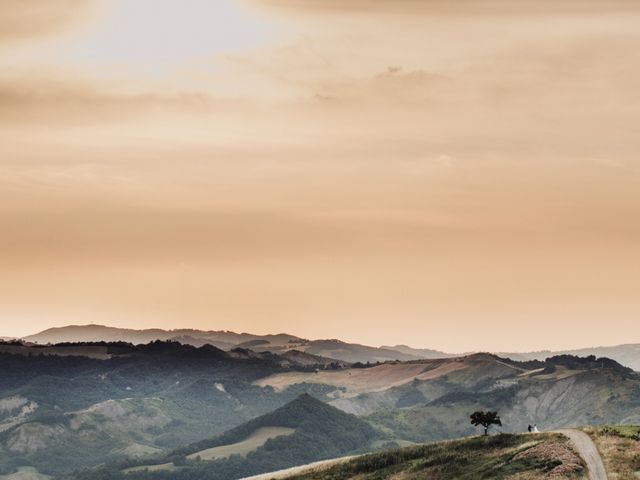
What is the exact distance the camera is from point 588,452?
525ft

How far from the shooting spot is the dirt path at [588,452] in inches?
5733

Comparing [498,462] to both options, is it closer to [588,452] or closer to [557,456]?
[588,452]

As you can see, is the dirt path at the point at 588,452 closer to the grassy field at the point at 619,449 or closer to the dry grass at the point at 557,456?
the grassy field at the point at 619,449

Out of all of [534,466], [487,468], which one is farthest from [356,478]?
[534,466]

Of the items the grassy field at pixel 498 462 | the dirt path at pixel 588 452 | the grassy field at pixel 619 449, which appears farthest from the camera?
the grassy field at pixel 498 462

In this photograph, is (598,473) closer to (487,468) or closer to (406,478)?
(487,468)

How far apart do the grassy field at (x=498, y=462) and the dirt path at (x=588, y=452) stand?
1374 mm

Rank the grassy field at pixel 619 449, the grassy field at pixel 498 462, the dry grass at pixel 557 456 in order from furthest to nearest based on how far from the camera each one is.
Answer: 1. the grassy field at pixel 498 462
2. the dry grass at pixel 557 456
3. the grassy field at pixel 619 449

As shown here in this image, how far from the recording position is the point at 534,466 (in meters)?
157

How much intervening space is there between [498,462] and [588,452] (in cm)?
1737

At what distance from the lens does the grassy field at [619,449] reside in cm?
14499

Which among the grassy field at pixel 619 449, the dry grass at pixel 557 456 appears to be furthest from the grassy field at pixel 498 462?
the grassy field at pixel 619 449

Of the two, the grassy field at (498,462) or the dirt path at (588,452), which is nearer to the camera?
the dirt path at (588,452)

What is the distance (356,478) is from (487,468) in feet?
117
